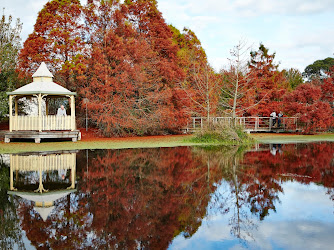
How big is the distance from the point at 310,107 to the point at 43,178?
931 inches

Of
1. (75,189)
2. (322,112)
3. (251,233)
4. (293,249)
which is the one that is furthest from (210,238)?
(322,112)

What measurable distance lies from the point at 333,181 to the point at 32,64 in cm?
2162

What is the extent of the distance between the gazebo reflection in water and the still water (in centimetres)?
3

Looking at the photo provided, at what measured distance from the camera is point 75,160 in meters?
13.0

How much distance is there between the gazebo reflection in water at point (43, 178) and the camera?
293 inches

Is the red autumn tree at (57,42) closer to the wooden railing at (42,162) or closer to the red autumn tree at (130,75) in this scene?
the red autumn tree at (130,75)

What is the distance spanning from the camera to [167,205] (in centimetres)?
683

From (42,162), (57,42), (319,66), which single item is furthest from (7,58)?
(319,66)

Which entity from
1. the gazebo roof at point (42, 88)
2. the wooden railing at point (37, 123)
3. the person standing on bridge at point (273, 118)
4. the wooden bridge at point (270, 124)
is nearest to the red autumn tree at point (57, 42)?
the gazebo roof at point (42, 88)

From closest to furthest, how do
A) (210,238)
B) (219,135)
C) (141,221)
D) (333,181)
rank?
1. (210,238)
2. (141,221)
3. (333,181)
4. (219,135)

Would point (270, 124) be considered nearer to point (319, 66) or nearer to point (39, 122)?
point (39, 122)

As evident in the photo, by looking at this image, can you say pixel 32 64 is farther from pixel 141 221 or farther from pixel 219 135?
pixel 141 221

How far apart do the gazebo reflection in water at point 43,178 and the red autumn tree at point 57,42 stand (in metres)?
11.6

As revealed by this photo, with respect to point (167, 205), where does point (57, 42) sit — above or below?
above
